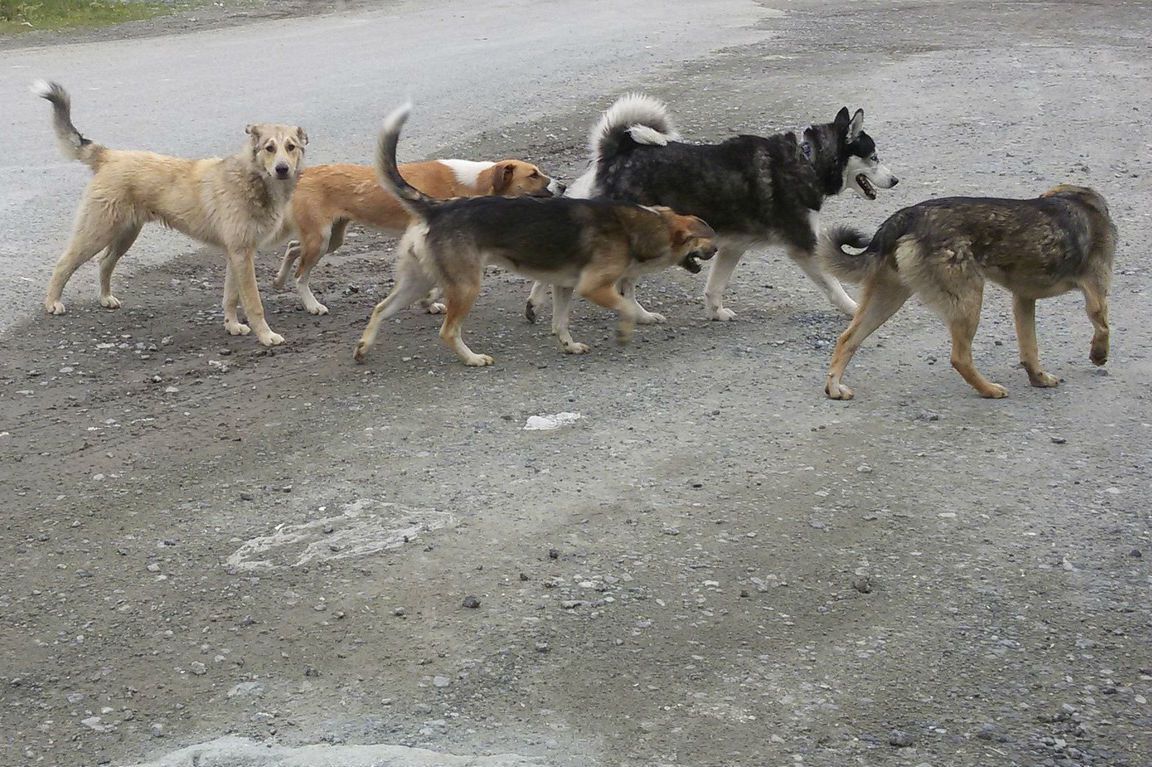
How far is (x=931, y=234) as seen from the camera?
6.80 m

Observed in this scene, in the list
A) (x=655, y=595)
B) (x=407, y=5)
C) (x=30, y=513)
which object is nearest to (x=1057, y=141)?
(x=655, y=595)

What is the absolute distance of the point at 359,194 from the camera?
28.6ft

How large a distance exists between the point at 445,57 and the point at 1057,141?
7.39 meters

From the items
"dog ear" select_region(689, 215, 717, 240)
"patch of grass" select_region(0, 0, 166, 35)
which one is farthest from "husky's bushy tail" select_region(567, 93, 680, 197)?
"patch of grass" select_region(0, 0, 166, 35)

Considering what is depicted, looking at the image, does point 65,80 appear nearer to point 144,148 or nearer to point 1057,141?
point 144,148

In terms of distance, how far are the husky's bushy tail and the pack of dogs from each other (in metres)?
0.01

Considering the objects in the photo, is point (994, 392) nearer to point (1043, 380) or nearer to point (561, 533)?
point (1043, 380)

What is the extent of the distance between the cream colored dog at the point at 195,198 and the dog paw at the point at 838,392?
10.5ft

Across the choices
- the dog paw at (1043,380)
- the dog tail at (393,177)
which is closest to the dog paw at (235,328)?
the dog tail at (393,177)

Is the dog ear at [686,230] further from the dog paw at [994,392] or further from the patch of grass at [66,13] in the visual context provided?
the patch of grass at [66,13]

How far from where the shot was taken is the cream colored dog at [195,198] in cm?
806

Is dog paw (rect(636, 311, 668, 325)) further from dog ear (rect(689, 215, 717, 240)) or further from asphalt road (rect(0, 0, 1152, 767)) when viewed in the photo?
dog ear (rect(689, 215, 717, 240))

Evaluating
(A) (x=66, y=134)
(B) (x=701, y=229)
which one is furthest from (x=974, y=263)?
(A) (x=66, y=134)

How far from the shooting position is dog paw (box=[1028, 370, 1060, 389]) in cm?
704
